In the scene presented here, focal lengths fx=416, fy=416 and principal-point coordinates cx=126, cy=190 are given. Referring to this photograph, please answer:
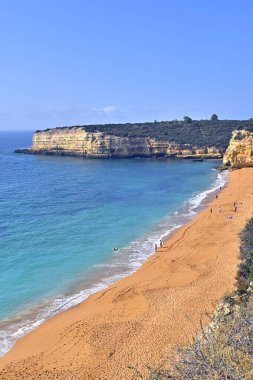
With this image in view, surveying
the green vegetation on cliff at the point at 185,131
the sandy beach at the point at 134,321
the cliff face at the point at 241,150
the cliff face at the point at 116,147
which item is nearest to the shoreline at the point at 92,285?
the sandy beach at the point at 134,321

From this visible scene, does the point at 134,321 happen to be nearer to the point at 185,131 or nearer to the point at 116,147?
the point at 116,147

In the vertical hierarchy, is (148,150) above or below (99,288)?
above

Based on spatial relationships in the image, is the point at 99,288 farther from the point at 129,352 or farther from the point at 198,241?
the point at 198,241

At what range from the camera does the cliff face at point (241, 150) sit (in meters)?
68.6

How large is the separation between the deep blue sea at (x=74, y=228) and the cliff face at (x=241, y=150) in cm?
487

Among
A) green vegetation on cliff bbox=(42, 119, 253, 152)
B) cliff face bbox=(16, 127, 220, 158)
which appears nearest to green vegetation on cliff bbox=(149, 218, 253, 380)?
cliff face bbox=(16, 127, 220, 158)

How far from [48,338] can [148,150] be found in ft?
263

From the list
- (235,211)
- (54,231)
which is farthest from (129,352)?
(235,211)

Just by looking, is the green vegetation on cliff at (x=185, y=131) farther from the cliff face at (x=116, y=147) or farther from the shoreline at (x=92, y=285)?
the shoreline at (x=92, y=285)

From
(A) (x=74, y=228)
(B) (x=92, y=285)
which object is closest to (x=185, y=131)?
(A) (x=74, y=228)

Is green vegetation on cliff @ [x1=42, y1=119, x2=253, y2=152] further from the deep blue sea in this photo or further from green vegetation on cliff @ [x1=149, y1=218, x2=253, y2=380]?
green vegetation on cliff @ [x1=149, y1=218, x2=253, y2=380]

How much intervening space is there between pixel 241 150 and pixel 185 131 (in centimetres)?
3274

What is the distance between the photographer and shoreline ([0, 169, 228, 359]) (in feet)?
63.4

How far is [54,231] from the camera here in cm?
3434
